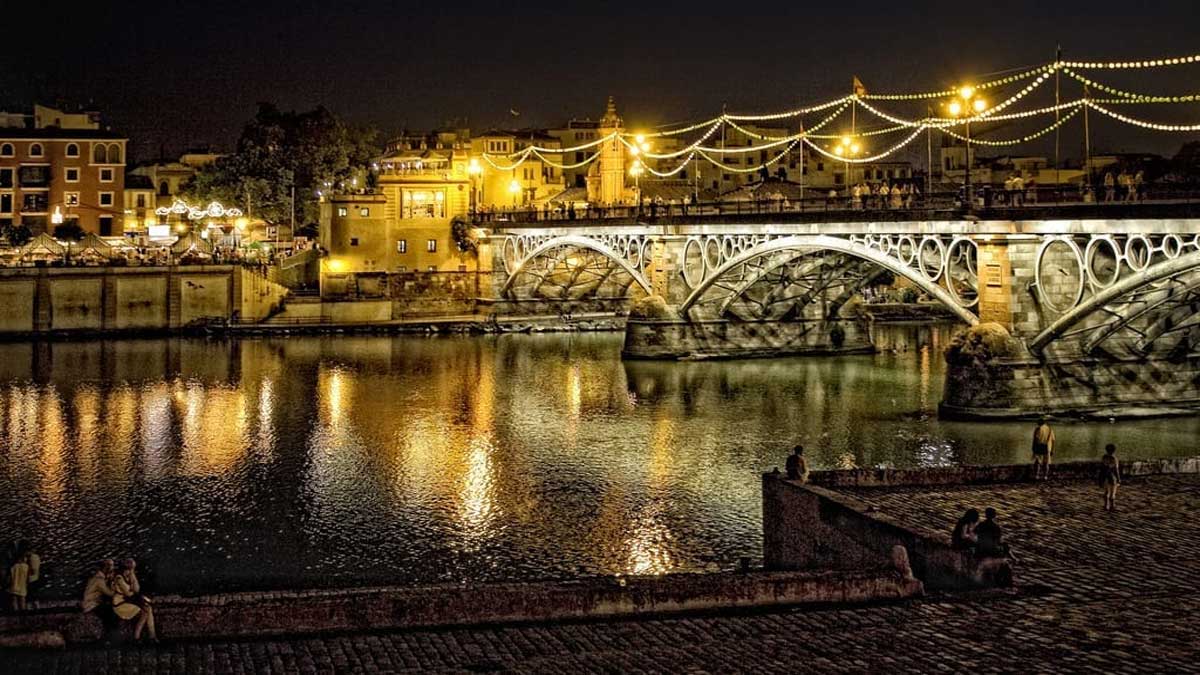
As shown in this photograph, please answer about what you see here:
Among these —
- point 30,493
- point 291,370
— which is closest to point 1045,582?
point 30,493

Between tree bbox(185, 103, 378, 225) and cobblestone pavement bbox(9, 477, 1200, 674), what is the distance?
96138 mm

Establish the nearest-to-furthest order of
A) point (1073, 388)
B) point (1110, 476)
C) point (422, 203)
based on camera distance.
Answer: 1. point (1110, 476)
2. point (1073, 388)
3. point (422, 203)

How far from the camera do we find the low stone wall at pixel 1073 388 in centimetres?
4253

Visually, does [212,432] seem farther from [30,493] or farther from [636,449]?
[636,449]

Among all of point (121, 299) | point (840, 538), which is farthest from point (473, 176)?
point (840, 538)

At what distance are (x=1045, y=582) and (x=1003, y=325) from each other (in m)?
27.0

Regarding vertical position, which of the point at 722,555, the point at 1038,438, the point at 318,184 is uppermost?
the point at 318,184

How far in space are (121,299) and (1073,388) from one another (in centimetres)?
6208

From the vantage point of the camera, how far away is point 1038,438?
25703mm

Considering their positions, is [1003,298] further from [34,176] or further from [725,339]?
[34,176]

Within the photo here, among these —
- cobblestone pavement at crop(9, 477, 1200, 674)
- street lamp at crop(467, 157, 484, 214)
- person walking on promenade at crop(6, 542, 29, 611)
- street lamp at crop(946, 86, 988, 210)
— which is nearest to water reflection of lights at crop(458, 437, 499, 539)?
person walking on promenade at crop(6, 542, 29, 611)

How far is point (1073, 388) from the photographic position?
43000 millimetres

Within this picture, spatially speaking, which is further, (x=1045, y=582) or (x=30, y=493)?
(x=30, y=493)

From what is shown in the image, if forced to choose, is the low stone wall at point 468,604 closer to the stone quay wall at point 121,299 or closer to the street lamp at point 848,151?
the street lamp at point 848,151
